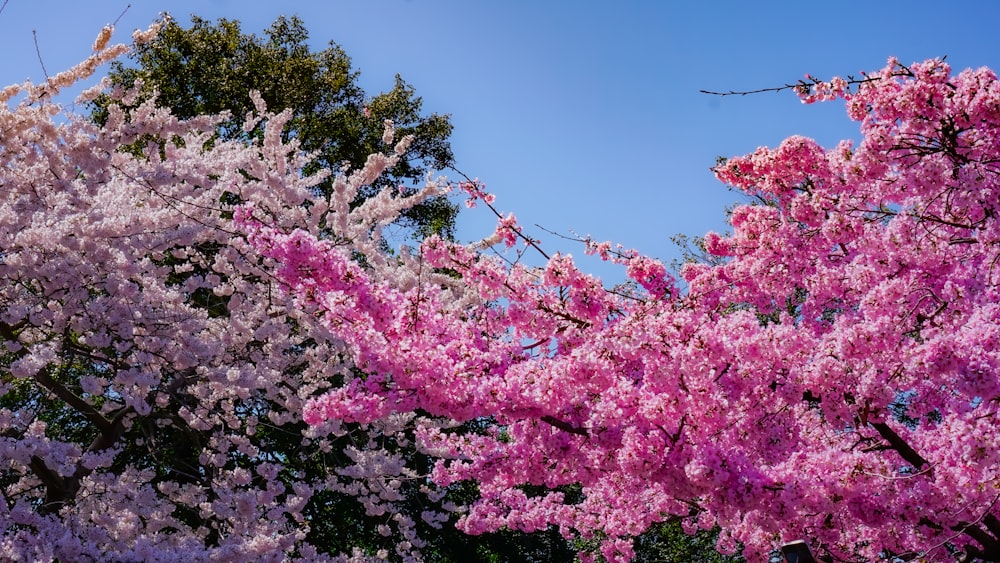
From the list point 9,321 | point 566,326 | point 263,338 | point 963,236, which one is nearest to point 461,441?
point 566,326

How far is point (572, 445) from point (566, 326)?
1.33 metres

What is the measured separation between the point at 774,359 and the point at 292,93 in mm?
15717

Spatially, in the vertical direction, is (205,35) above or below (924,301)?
above

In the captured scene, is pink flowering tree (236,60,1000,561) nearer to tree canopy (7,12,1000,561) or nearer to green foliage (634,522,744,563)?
tree canopy (7,12,1000,561)

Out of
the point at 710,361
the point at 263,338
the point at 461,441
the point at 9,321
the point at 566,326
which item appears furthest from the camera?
the point at 263,338

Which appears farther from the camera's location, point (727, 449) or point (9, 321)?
point (9, 321)

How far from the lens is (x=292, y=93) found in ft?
63.5

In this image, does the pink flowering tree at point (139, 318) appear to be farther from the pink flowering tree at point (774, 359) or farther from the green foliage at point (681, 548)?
the green foliage at point (681, 548)

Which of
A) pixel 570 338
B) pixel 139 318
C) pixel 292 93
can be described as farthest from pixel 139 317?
pixel 292 93

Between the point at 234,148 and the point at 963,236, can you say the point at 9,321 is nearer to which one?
the point at 234,148

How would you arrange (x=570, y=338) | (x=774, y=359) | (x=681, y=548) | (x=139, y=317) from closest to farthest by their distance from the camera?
1. (x=774, y=359)
2. (x=570, y=338)
3. (x=139, y=317)
4. (x=681, y=548)

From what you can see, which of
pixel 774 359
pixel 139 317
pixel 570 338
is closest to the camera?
pixel 774 359

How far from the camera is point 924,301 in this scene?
25.1ft

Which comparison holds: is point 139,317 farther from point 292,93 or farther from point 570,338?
point 292,93
